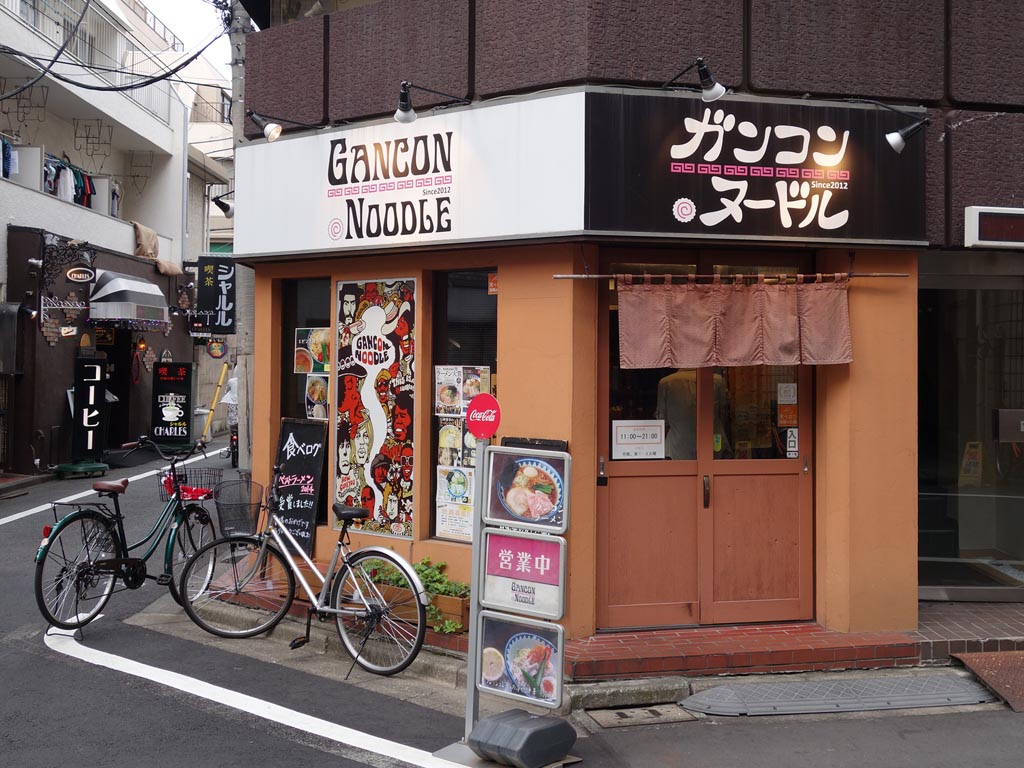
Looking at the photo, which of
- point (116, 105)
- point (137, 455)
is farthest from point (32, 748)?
point (116, 105)

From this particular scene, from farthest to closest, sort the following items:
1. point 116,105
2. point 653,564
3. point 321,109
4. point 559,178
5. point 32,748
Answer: point 116,105 < point 321,109 < point 653,564 < point 559,178 < point 32,748

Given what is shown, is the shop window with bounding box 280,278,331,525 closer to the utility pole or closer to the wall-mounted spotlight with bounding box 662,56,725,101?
the utility pole

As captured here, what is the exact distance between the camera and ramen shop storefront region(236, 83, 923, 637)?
7051 millimetres

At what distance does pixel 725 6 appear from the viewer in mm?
7238

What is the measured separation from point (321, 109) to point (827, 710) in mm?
6376

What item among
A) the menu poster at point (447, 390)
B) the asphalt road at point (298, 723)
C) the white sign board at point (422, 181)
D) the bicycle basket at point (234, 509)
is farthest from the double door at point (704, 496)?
the bicycle basket at point (234, 509)

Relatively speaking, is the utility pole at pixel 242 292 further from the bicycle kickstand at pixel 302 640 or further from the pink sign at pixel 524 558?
the pink sign at pixel 524 558

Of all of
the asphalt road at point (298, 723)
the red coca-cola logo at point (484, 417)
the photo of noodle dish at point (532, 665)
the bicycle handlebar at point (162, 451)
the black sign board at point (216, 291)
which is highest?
the black sign board at point (216, 291)

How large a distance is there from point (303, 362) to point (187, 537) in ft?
6.15

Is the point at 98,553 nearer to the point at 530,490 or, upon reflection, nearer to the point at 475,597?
the point at 475,597

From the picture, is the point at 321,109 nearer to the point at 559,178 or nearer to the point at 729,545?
the point at 559,178

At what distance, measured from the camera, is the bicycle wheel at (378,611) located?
271 inches

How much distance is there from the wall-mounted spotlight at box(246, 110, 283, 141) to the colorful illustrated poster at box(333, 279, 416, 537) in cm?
140

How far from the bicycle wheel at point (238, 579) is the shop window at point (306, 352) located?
1.00 m
